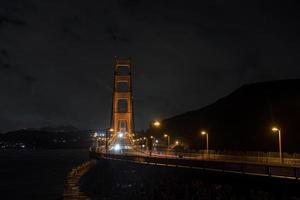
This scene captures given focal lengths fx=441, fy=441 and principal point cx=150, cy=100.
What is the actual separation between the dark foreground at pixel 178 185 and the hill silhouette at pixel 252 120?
4934 cm

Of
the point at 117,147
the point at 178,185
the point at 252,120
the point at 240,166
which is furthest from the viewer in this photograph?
the point at 252,120

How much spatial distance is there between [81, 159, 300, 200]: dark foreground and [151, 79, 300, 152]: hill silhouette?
49342 millimetres

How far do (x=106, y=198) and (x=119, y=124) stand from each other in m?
76.3

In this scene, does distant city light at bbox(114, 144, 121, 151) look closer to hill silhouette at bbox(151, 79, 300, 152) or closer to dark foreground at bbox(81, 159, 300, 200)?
hill silhouette at bbox(151, 79, 300, 152)

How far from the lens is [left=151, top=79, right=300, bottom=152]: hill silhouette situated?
104 metres

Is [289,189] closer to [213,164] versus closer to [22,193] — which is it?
[213,164]

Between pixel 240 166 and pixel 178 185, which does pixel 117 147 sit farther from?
pixel 240 166

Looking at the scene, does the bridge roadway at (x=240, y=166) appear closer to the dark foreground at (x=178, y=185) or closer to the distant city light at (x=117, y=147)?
the dark foreground at (x=178, y=185)

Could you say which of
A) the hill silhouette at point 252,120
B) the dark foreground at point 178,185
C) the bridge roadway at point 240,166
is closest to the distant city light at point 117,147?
the hill silhouette at point 252,120

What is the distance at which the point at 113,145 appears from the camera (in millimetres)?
111312

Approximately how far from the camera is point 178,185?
3294cm

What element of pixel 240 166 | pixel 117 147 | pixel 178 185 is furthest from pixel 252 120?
pixel 240 166

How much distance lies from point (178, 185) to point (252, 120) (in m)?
109

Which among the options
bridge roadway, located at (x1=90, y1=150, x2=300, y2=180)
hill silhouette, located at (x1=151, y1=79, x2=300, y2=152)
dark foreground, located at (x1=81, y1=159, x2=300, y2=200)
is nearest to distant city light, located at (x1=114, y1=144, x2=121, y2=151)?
hill silhouette, located at (x1=151, y1=79, x2=300, y2=152)
